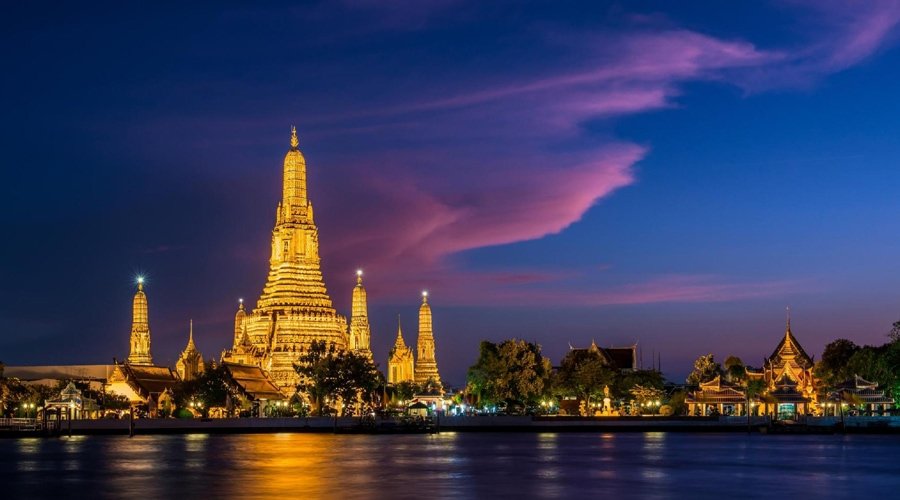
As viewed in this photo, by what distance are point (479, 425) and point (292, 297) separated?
84.8ft

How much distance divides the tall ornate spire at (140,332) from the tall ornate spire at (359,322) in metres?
18.1

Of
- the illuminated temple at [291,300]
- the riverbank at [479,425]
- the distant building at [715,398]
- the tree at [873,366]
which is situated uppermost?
the illuminated temple at [291,300]

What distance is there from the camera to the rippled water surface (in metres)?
41.0

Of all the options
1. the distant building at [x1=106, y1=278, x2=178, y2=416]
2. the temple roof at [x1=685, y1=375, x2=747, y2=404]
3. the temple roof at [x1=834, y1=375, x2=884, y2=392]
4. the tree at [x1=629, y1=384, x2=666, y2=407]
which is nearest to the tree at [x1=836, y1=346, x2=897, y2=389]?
the temple roof at [x1=834, y1=375, x2=884, y2=392]

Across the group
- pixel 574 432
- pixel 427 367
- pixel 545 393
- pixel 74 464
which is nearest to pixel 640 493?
pixel 74 464

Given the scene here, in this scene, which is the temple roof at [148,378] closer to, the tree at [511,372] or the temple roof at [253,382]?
the temple roof at [253,382]

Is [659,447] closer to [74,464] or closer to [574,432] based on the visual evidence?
[574,432]

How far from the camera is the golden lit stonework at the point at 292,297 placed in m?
107

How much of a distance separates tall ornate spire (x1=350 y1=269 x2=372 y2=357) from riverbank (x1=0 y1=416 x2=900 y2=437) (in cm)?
2493

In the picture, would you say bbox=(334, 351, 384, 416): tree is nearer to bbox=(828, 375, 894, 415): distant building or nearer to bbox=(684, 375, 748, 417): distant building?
bbox=(684, 375, 748, 417): distant building

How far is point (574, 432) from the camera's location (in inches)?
3521

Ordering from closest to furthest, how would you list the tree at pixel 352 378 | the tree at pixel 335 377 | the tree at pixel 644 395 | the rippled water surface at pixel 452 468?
the rippled water surface at pixel 452 468
the tree at pixel 335 377
the tree at pixel 352 378
the tree at pixel 644 395

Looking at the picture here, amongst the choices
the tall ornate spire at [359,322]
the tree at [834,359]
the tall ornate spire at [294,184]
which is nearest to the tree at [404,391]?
the tall ornate spire at [359,322]

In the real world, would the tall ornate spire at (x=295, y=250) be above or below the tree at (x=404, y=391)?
above
